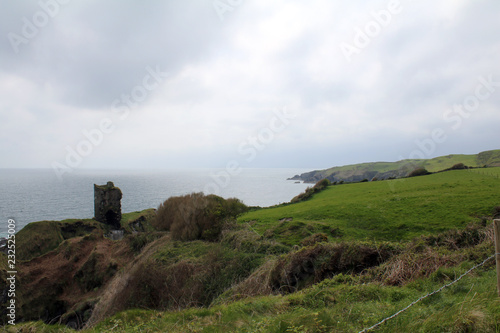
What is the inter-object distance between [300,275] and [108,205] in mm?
34488

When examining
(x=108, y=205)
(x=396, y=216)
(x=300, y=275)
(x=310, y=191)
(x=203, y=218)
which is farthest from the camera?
(x=108, y=205)

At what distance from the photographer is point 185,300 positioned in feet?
30.1

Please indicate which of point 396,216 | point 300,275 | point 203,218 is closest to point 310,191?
point 396,216

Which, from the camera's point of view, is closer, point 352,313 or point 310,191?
point 352,313

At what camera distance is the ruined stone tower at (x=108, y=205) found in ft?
116

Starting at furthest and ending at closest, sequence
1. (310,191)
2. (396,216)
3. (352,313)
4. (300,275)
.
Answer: (310,191)
(396,216)
(300,275)
(352,313)

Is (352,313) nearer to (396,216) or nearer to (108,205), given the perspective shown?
(396,216)

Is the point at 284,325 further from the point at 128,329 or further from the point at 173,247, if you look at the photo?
the point at 173,247

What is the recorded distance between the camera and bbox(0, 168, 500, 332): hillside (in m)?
4.04

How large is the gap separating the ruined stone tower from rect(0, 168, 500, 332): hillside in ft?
54.4

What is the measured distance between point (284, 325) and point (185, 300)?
262 inches

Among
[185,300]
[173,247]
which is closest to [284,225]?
[173,247]

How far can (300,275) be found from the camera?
820 cm

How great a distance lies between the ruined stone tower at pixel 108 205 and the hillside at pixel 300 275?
1659cm
